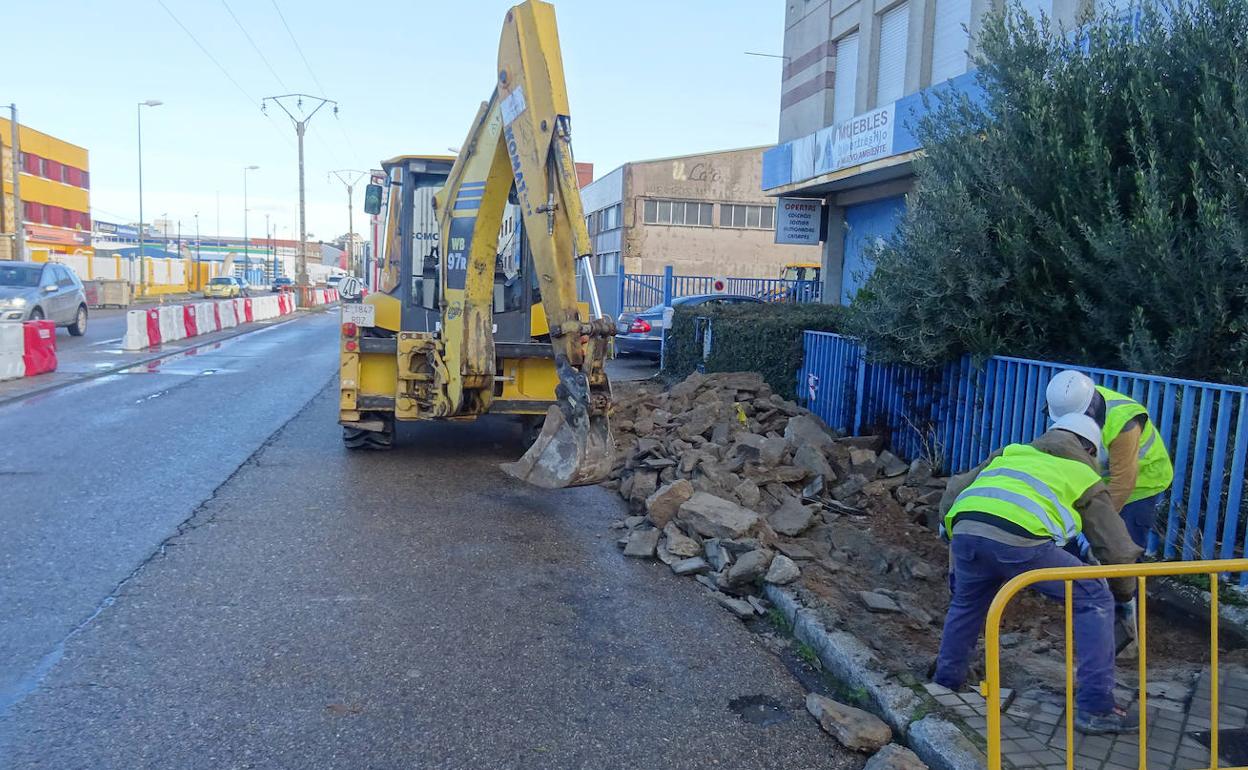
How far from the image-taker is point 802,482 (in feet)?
24.2

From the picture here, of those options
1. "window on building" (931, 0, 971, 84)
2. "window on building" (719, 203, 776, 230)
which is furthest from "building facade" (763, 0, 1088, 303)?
"window on building" (719, 203, 776, 230)

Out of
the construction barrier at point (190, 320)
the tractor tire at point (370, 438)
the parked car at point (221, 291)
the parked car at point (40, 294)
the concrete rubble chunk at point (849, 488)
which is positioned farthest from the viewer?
the parked car at point (221, 291)

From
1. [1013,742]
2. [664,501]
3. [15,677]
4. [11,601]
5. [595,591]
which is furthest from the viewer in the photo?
[664,501]

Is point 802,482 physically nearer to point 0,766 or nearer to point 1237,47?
point 1237,47

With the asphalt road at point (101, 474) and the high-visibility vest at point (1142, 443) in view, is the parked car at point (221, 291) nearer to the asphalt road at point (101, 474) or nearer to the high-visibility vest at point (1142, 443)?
the asphalt road at point (101, 474)

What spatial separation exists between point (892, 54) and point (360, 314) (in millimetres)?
10857

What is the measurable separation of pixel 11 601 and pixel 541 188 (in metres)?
4.25

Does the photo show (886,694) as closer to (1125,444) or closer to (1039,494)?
(1039,494)

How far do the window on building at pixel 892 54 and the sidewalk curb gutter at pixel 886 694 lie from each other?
12099mm

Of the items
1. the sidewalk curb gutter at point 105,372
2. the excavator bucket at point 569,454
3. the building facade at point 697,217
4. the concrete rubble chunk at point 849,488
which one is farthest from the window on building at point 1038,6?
the building facade at point 697,217

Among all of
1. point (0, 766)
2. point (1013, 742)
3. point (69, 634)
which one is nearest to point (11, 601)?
point (69, 634)

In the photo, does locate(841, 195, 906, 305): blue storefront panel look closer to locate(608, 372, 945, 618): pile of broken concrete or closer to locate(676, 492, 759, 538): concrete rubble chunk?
locate(608, 372, 945, 618): pile of broken concrete

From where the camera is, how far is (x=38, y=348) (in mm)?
14938

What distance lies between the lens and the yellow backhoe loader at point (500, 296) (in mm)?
6684
